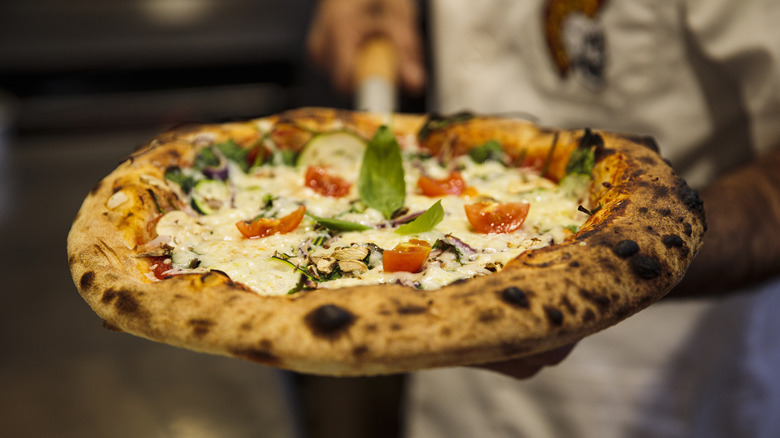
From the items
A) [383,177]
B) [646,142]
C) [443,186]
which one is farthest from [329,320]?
[646,142]

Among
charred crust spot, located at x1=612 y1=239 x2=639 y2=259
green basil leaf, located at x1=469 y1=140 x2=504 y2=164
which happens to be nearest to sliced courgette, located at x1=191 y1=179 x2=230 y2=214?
green basil leaf, located at x1=469 y1=140 x2=504 y2=164

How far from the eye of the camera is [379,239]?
1.48 metres

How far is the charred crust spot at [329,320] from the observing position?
1.09 meters

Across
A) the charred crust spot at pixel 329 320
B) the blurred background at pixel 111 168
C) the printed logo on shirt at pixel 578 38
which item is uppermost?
the printed logo on shirt at pixel 578 38

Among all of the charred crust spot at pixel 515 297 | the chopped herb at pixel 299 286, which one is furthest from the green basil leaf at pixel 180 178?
the charred crust spot at pixel 515 297

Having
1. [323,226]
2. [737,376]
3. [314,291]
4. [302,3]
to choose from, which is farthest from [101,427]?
[302,3]

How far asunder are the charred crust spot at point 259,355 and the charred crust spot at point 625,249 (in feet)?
2.38

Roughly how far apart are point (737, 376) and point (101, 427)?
283 centimetres

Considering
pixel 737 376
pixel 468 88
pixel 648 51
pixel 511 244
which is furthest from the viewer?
pixel 468 88

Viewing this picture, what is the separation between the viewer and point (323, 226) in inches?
61.2

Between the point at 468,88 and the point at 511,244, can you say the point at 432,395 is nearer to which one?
the point at 468,88

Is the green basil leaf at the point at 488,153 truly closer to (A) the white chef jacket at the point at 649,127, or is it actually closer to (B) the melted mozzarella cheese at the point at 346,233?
(B) the melted mozzarella cheese at the point at 346,233

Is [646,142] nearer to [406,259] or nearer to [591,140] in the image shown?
[591,140]

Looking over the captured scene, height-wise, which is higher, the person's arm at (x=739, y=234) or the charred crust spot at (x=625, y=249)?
the charred crust spot at (x=625, y=249)
